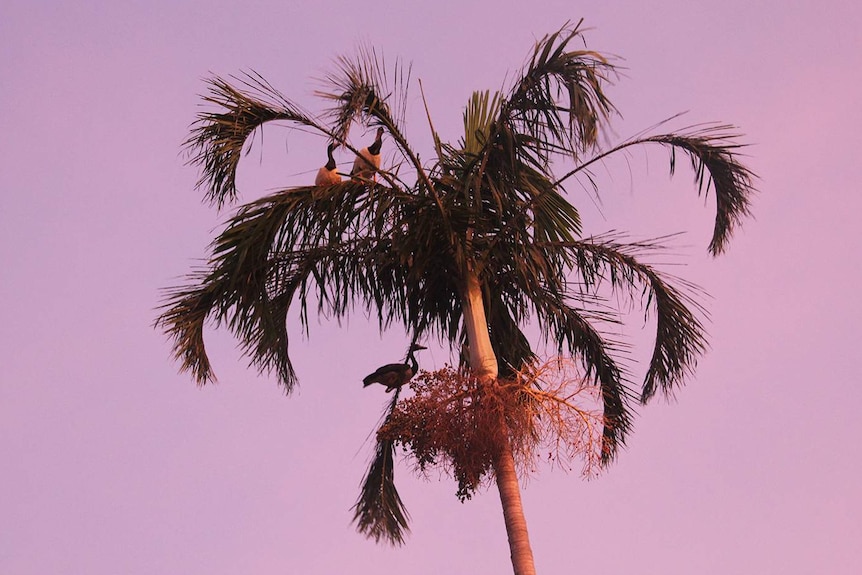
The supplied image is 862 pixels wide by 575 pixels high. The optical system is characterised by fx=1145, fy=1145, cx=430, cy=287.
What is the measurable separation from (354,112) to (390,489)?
4065 millimetres

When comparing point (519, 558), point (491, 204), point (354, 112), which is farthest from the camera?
point (491, 204)

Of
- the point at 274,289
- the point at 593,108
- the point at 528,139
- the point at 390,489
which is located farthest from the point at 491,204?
the point at 390,489

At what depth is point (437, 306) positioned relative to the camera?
11883 mm

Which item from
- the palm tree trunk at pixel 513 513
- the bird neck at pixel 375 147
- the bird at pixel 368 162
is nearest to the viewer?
the palm tree trunk at pixel 513 513

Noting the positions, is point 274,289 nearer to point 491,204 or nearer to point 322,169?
point 322,169

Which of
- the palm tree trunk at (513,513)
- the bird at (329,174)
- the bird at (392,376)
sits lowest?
the palm tree trunk at (513,513)

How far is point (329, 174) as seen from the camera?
11523 millimetres

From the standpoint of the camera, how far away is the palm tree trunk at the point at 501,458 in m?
10.0

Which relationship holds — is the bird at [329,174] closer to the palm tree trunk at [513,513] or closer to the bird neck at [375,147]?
the bird neck at [375,147]

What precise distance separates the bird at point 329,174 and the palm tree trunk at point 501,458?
5.40 ft

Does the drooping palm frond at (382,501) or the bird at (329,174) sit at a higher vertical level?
the bird at (329,174)

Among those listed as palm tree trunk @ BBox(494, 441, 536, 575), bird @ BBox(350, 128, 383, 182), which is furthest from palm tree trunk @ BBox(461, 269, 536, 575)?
bird @ BBox(350, 128, 383, 182)

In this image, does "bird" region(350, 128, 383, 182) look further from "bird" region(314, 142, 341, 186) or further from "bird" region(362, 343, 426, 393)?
"bird" region(362, 343, 426, 393)

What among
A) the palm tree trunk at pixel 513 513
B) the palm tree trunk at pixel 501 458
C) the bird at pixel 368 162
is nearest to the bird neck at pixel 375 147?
the bird at pixel 368 162
